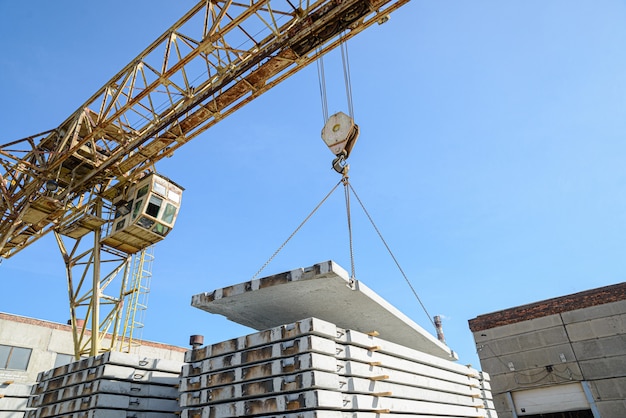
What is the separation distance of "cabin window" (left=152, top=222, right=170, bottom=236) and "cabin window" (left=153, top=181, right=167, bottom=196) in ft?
3.33

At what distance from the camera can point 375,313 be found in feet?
18.2

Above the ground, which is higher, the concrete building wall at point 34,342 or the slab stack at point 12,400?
the concrete building wall at point 34,342

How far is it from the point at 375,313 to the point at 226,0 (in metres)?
8.89

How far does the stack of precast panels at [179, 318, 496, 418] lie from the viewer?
394 cm

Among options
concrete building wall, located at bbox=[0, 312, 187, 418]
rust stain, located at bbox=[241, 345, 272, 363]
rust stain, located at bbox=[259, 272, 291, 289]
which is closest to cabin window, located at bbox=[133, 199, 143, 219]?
rust stain, located at bbox=[259, 272, 291, 289]

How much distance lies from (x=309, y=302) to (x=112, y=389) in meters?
2.82

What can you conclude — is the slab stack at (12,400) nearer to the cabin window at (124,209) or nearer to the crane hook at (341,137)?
the crane hook at (341,137)

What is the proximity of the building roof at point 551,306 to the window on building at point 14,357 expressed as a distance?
842 inches

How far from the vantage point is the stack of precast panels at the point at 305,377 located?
394 cm

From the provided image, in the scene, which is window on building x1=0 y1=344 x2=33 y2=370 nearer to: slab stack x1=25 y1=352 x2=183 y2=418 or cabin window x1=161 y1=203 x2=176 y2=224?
cabin window x1=161 y1=203 x2=176 y2=224

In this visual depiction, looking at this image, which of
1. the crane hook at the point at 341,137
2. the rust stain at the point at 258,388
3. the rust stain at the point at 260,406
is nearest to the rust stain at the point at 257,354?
the rust stain at the point at 258,388

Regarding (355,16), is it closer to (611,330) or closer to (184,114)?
(184,114)

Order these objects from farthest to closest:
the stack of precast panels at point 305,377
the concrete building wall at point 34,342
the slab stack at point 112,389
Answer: the concrete building wall at point 34,342 < the slab stack at point 112,389 < the stack of precast panels at point 305,377

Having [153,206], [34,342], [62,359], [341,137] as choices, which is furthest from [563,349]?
[34,342]
